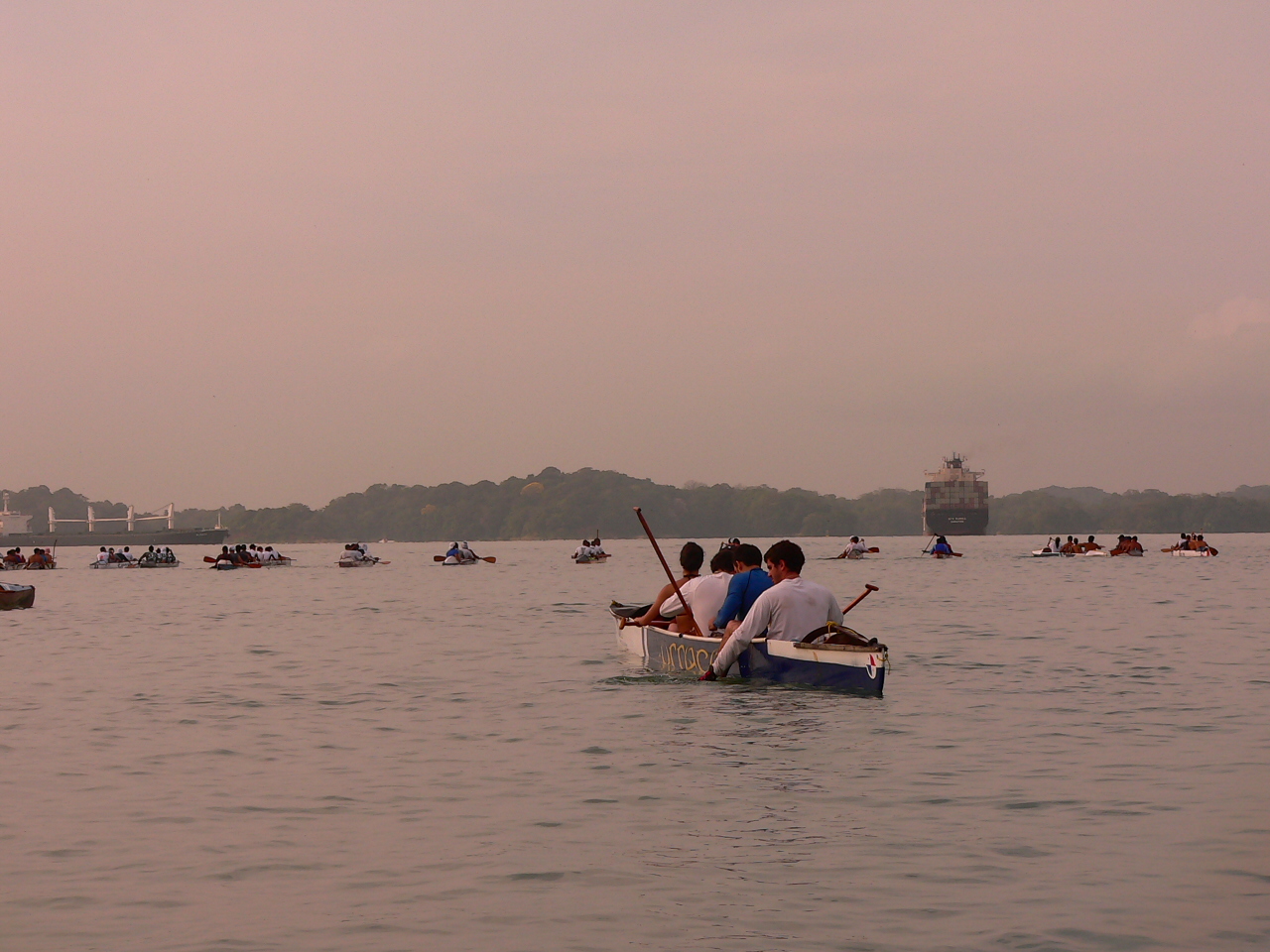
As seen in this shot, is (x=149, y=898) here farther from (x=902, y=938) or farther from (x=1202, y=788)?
(x=1202, y=788)

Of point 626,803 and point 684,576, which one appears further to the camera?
point 684,576

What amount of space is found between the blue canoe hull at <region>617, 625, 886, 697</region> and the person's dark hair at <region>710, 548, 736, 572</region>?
49.8 inches

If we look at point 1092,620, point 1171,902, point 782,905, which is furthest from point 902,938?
point 1092,620

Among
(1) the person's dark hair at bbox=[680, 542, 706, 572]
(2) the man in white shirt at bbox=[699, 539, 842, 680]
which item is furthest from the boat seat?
(1) the person's dark hair at bbox=[680, 542, 706, 572]

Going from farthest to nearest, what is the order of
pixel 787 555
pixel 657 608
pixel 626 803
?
pixel 657 608 < pixel 787 555 < pixel 626 803

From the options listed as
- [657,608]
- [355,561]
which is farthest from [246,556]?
[657,608]

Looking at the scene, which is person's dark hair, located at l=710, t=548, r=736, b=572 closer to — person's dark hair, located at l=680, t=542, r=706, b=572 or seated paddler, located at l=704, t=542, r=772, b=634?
person's dark hair, located at l=680, t=542, r=706, b=572

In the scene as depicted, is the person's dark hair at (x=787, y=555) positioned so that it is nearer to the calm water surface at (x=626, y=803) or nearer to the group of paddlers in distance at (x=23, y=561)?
the calm water surface at (x=626, y=803)

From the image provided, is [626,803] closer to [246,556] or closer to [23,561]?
[246,556]

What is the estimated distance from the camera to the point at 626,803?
12.9 metres

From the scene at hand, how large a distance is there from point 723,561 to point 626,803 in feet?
33.6

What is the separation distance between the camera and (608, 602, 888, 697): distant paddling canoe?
64.2 ft

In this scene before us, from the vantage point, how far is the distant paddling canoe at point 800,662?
64.2ft

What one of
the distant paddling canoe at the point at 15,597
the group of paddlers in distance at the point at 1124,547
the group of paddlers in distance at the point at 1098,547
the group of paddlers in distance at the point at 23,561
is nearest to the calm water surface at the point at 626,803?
the distant paddling canoe at the point at 15,597
